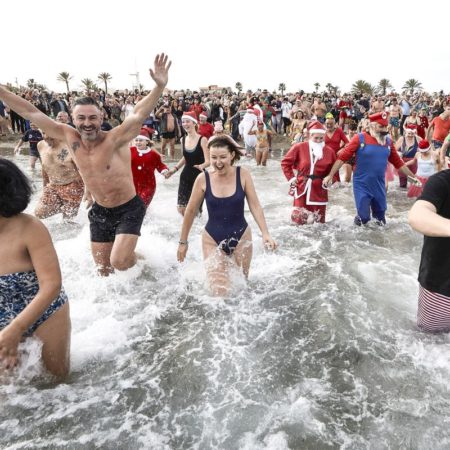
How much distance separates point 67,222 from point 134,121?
3590mm

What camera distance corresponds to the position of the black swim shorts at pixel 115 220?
13.1ft

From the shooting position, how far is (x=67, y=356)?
105 inches

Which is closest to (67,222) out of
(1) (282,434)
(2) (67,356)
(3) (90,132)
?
(3) (90,132)

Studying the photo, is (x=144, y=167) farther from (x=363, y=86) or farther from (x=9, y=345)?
(x=363, y=86)

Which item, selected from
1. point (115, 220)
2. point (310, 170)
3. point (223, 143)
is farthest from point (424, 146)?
point (115, 220)

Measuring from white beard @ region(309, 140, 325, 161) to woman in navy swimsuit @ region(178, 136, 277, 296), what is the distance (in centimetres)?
216

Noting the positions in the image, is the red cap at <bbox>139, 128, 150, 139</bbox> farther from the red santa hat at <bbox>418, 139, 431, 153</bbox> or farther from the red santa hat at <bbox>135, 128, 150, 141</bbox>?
the red santa hat at <bbox>418, 139, 431, 153</bbox>

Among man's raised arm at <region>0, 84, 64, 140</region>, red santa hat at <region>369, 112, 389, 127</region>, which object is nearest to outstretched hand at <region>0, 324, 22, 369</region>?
man's raised arm at <region>0, 84, 64, 140</region>

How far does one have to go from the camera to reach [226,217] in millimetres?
3848

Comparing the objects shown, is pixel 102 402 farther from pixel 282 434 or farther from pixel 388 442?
pixel 388 442

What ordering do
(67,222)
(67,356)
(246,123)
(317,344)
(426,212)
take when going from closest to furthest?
1. (426,212)
2. (67,356)
3. (317,344)
4. (67,222)
5. (246,123)

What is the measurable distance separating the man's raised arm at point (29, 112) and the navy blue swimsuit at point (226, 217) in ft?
4.93

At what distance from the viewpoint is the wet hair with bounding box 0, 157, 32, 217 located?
6.79ft

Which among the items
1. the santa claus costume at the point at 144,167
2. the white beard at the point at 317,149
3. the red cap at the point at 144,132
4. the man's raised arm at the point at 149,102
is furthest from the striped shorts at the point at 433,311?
the red cap at the point at 144,132
